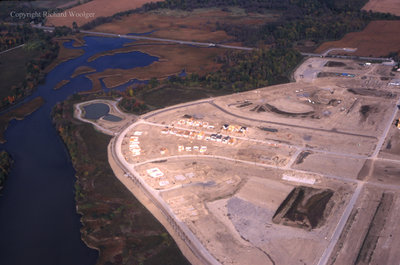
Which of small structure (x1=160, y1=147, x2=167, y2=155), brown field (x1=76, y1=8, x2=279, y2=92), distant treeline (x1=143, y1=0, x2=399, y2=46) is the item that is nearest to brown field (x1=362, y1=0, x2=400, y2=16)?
distant treeline (x1=143, y1=0, x2=399, y2=46)

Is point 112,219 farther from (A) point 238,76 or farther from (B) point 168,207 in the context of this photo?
(A) point 238,76

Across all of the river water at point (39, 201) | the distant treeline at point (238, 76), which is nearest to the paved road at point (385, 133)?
the distant treeline at point (238, 76)

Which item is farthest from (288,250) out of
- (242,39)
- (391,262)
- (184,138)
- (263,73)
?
(242,39)

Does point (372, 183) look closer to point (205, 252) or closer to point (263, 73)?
point (205, 252)

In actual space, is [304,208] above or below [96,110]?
below

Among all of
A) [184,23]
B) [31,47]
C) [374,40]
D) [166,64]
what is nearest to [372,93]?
[374,40]

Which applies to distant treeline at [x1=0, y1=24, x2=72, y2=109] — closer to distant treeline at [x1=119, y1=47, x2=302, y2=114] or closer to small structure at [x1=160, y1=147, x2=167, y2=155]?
distant treeline at [x1=119, y1=47, x2=302, y2=114]
